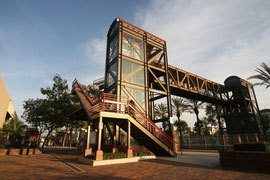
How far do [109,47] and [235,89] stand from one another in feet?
102

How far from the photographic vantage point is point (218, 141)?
2316 centimetres

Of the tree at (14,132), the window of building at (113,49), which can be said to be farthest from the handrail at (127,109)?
the tree at (14,132)

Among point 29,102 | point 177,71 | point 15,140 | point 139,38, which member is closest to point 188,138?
point 177,71

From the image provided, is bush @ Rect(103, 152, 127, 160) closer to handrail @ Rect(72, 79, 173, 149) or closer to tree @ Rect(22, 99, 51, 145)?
handrail @ Rect(72, 79, 173, 149)

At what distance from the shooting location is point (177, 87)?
2573 cm

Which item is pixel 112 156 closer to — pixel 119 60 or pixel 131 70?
pixel 131 70

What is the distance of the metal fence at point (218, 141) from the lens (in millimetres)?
20500

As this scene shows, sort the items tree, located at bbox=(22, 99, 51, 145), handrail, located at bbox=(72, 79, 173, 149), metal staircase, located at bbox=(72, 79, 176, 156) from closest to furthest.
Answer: handrail, located at bbox=(72, 79, 173, 149)
metal staircase, located at bbox=(72, 79, 176, 156)
tree, located at bbox=(22, 99, 51, 145)

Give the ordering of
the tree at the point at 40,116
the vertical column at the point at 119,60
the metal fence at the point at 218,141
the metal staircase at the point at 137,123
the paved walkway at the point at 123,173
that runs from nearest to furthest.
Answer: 1. the paved walkway at the point at 123,173
2. the metal staircase at the point at 137,123
3. the vertical column at the point at 119,60
4. the metal fence at the point at 218,141
5. the tree at the point at 40,116

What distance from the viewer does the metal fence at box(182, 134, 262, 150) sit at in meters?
20.5

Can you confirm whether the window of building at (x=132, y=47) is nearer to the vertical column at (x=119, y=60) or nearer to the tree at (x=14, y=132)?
the vertical column at (x=119, y=60)

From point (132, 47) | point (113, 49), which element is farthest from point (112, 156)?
point (113, 49)

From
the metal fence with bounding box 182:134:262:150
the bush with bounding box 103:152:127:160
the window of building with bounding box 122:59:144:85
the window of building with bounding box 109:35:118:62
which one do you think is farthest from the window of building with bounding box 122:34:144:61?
the metal fence with bounding box 182:134:262:150

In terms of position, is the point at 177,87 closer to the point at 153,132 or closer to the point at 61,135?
the point at 153,132
